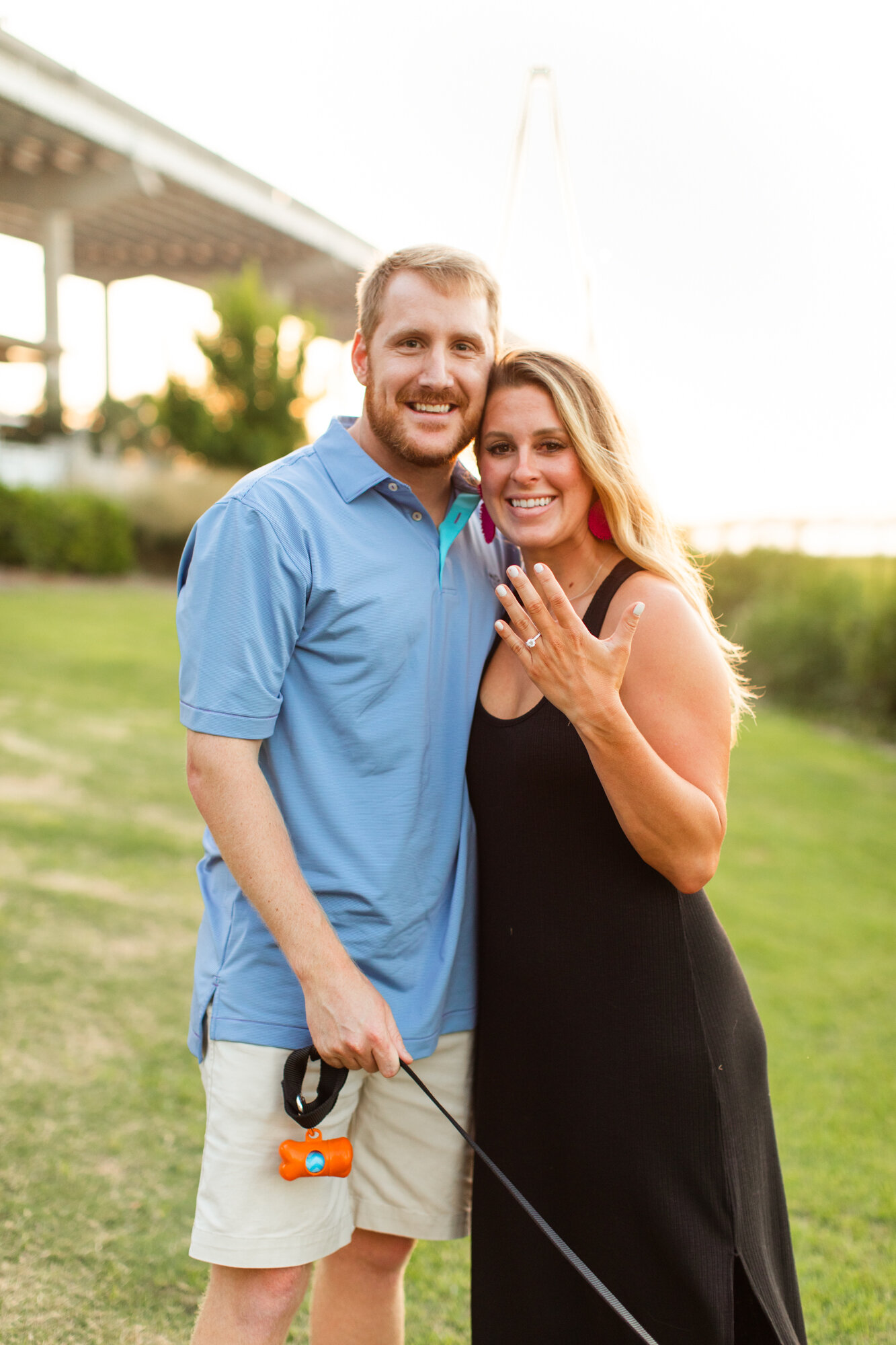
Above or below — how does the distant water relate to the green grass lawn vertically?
above

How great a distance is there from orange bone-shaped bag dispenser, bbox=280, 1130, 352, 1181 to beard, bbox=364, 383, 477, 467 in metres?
1.23

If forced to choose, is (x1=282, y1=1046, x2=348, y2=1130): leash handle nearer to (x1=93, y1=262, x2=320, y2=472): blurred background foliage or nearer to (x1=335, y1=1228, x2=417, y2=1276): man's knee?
(x1=335, y1=1228, x2=417, y2=1276): man's knee

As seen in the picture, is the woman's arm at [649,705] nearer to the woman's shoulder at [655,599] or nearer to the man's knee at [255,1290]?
the woman's shoulder at [655,599]

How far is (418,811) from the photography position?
1858mm

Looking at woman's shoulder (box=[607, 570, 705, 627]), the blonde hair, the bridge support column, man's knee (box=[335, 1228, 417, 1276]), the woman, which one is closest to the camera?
the woman

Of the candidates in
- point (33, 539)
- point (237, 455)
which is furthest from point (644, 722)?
point (237, 455)

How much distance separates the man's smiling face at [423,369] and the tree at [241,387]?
1683cm

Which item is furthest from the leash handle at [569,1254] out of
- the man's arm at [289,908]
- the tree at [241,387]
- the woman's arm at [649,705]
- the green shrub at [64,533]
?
the tree at [241,387]

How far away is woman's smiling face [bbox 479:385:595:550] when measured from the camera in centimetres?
192

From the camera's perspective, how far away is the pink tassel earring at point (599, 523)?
194 centimetres

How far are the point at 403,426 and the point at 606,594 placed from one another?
0.50 metres

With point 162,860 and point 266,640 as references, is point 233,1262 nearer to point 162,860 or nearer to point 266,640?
point 266,640

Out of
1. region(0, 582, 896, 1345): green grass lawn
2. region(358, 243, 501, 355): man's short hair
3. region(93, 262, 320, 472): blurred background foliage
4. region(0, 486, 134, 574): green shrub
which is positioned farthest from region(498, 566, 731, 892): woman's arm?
region(93, 262, 320, 472): blurred background foliage

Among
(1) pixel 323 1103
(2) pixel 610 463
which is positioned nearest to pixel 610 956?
(1) pixel 323 1103
